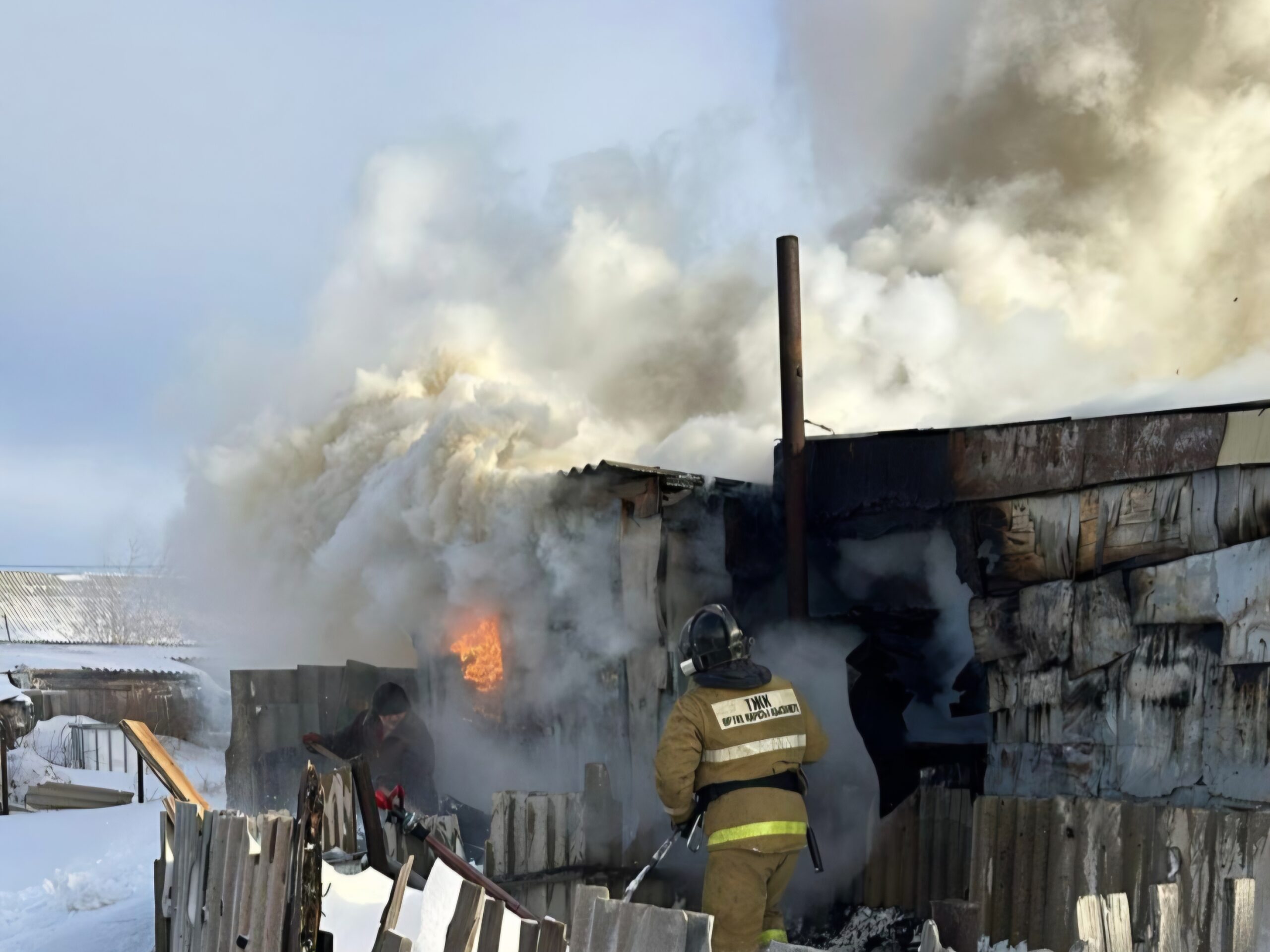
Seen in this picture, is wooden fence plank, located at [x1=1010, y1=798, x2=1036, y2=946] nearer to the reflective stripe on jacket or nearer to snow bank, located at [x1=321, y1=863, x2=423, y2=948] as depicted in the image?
the reflective stripe on jacket

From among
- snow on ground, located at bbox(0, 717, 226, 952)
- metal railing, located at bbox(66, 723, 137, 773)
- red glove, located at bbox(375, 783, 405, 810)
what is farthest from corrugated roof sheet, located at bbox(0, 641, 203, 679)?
red glove, located at bbox(375, 783, 405, 810)

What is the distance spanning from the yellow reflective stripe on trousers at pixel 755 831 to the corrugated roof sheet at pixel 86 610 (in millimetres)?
38616

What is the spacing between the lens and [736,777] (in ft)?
19.0

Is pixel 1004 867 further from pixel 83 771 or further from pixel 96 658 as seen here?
pixel 96 658

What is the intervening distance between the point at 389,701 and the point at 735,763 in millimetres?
6034

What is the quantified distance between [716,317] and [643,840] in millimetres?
11602

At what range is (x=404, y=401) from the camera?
48.0ft

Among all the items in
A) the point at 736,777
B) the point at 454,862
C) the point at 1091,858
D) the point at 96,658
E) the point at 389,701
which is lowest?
the point at 454,862

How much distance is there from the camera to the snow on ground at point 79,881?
7520 millimetres

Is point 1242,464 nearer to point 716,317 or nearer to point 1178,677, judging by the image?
point 1178,677

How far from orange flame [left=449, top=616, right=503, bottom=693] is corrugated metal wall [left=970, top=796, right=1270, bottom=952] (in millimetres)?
6307

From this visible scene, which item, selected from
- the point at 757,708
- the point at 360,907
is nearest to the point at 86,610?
the point at 360,907

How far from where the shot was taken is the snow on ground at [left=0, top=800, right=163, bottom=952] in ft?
24.7

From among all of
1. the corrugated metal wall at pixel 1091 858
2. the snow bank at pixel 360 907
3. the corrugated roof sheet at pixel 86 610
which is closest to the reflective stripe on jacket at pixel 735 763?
the corrugated metal wall at pixel 1091 858
